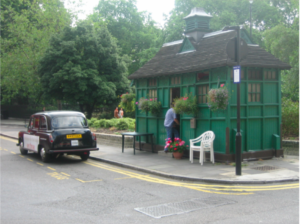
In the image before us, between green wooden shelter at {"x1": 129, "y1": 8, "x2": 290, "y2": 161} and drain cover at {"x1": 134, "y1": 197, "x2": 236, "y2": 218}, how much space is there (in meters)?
4.42

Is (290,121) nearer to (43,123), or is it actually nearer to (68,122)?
(68,122)

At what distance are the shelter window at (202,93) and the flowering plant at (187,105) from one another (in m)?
0.29

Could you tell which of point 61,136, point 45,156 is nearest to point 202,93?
point 61,136

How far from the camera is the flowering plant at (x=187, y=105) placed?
39.7ft

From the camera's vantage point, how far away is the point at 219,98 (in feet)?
35.7

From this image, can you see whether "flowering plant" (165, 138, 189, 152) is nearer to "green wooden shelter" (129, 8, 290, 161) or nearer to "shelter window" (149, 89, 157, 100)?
"green wooden shelter" (129, 8, 290, 161)

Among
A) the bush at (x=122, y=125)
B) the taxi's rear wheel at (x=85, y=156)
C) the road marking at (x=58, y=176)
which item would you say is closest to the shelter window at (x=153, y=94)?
the taxi's rear wheel at (x=85, y=156)

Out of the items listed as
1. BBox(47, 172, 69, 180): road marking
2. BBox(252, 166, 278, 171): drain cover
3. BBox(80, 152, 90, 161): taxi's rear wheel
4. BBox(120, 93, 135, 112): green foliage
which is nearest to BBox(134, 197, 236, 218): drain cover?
BBox(252, 166, 278, 171): drain cover

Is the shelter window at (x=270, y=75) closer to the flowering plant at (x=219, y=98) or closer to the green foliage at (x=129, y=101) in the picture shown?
the flowering plant at (x=219, y=98)

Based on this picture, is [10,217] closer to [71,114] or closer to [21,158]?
[71,114]

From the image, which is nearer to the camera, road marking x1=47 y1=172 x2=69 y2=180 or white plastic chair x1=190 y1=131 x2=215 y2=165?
road marking x1=47 y1=172 x2=69 y2=180

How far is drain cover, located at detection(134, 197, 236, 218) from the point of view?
20.4 feet

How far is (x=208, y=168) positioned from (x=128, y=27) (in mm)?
42768

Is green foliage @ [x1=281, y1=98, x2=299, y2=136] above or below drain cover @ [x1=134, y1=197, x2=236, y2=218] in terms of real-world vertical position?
above
